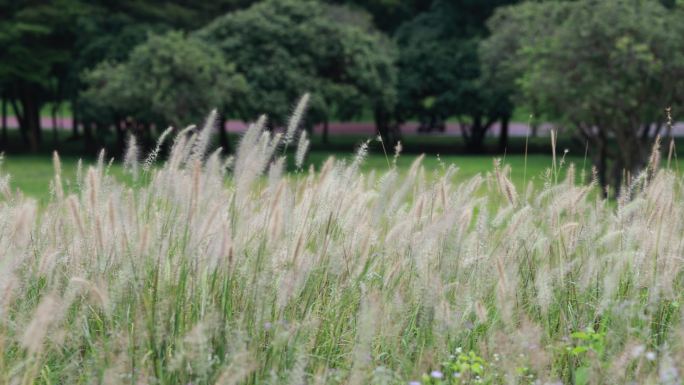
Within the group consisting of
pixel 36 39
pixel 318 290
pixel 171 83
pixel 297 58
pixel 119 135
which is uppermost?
pixel 36 39

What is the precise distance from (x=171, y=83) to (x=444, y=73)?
12.5 metres

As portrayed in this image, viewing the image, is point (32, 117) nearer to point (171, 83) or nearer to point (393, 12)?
point (171, 83)

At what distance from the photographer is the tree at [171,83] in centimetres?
2339

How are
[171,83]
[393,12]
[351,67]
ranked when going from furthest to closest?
[393,12]
[351,67]
[171,83]

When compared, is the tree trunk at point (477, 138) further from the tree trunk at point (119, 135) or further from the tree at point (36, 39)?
the tree at point (36, 39)

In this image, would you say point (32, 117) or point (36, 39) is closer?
point (36, 39)

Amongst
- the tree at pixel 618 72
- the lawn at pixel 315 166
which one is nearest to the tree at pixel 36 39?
the lawn at pixel 315 166

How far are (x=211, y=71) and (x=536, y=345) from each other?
2198 centimetres

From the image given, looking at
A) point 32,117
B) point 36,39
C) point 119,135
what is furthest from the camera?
point 32,117

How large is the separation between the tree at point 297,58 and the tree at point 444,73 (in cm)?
527

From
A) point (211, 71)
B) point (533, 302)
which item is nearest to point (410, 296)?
point (533, 302)

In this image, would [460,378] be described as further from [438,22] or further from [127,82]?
[438,22]

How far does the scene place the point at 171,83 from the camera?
77.3 ft

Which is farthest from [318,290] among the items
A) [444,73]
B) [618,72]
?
[444,73]
